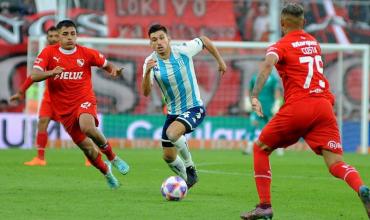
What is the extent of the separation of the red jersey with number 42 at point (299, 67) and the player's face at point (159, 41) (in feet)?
9.89

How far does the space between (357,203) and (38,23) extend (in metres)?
20.0

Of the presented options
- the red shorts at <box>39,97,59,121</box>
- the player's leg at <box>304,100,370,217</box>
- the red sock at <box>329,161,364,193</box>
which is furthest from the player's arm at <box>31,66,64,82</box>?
the red shorts at <box>39,97,59,121</box>

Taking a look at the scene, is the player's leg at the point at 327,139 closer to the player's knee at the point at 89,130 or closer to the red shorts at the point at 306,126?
the red shorts at the point at 306,126

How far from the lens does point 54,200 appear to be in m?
10.8

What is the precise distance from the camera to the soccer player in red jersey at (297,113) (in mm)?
9141

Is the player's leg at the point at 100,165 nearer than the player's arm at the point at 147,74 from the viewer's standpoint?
No

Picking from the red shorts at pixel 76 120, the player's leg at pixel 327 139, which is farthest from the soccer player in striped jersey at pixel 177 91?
the player's leg at pixel 327 139

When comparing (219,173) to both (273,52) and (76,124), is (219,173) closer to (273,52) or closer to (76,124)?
(76,124)

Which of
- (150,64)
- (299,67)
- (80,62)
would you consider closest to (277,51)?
(299,67)

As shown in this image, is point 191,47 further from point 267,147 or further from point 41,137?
point 41,137

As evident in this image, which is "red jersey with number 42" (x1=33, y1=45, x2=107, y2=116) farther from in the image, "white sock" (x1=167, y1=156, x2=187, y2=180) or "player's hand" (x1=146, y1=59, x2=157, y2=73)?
"player's hand" (x1=146, y1=59, x2=157, y2=73)

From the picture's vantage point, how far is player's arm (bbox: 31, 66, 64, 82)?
11857 millimetres

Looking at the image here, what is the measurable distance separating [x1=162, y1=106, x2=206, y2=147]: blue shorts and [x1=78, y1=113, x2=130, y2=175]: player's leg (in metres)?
0.69

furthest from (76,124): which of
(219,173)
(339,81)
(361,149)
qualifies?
(339,81)
